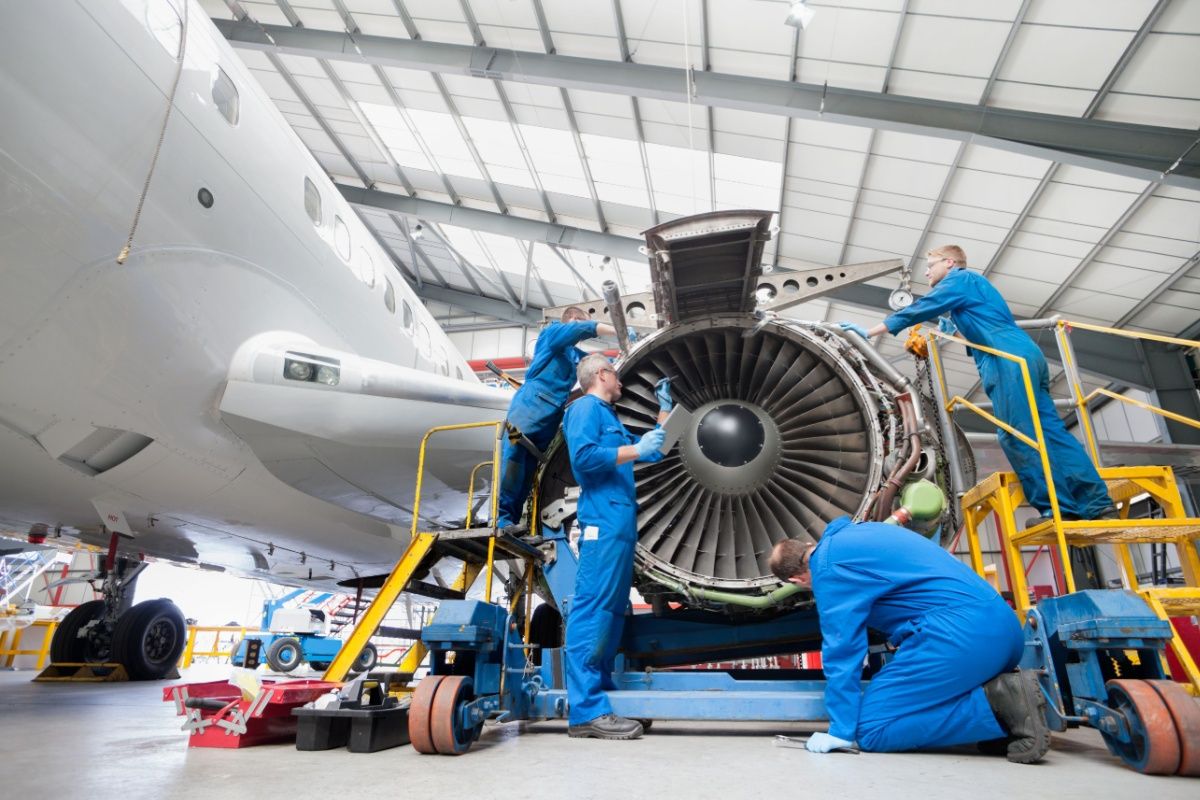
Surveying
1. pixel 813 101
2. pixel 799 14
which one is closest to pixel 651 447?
pixel 799 14

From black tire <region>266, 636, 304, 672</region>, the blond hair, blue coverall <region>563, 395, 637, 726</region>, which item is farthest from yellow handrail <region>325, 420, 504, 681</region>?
black tire <region>266, 636, 304, 672</region>

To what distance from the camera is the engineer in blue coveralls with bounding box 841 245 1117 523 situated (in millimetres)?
3133

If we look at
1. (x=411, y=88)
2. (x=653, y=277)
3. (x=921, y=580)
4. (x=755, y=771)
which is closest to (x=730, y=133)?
(x=411, y=88)

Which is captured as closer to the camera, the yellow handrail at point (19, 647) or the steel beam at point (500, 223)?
the yellow handrail at point (19, 647)

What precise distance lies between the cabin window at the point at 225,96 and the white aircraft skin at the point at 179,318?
0.06 metres

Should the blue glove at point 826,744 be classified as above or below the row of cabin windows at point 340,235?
below

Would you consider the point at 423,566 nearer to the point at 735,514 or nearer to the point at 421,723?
the point at 421,723

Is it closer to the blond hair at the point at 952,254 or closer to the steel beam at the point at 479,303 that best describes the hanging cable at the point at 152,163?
the blond hair at the point at 952,254

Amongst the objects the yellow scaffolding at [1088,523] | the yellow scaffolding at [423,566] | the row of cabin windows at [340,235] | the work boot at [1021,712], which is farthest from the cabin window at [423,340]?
the work boot at [1021,712]

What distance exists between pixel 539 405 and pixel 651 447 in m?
1.10

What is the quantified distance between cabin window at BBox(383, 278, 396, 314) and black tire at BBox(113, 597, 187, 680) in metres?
4.40

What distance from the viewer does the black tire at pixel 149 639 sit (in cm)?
766

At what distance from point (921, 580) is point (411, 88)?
12.0m

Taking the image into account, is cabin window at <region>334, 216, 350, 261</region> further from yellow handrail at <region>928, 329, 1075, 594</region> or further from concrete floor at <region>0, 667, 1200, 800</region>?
yellow handrail at <region>928, 329, 1075, 594</region>
